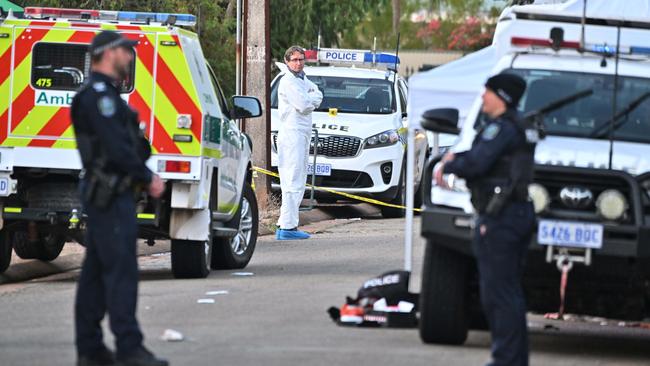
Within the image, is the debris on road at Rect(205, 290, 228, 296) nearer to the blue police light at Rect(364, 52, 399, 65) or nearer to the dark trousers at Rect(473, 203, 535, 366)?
the dark trousers at Rect(473, 203, 535, 366)

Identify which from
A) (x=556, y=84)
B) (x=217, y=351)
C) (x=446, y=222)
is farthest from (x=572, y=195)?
(x=217, y=351)

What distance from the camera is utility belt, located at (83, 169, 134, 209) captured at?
29.0 ft

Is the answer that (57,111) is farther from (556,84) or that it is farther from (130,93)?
(556,84)

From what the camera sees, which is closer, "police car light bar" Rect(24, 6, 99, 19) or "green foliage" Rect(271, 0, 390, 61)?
"police car light bar" Rect(24, 6, 99, 19)

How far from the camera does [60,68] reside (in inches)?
538

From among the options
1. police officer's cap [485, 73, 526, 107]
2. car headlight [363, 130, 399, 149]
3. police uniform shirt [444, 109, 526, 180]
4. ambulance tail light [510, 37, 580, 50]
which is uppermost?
→ ambulance tail light [510, 37, 580, 50]

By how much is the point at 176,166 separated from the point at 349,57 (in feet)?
37.7

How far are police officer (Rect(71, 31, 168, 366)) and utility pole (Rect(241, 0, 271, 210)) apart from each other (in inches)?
505

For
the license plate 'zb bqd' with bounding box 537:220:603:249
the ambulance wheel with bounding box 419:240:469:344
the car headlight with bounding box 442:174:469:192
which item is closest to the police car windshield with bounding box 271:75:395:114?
the car headlight with bounding box 442:174:469:192

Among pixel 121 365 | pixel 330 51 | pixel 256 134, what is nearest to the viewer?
pixel 121 365

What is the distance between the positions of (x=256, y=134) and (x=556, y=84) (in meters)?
11.0

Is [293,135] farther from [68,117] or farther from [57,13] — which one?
[68,117]

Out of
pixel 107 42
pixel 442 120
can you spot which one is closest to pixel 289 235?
pixel 442 120

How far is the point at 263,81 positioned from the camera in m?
21.9
